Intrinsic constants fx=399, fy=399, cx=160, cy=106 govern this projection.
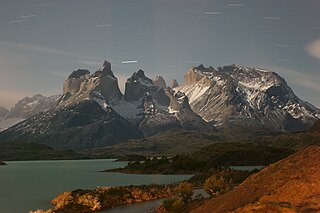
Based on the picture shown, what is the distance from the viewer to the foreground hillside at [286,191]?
2195 cm

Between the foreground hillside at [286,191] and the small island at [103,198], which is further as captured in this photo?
the small island at [103,198]

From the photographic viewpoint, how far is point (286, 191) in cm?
2575

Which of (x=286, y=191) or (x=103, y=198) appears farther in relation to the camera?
(x=103, y=198)

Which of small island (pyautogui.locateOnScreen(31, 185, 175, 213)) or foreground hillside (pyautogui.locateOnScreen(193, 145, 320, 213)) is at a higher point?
foreground hillside (pyautogui.locateOnScreen(193, 145, 320, 213))

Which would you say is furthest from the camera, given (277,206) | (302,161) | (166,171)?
(166,171)

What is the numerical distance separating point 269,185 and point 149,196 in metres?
43.6

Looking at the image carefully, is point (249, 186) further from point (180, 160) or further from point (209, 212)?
point (180, 160)

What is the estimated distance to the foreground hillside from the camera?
21953mm

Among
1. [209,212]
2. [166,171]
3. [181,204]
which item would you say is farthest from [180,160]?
[209,212]

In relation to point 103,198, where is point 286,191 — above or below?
above

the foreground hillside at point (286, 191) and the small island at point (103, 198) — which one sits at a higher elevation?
the foreground hillside at point (286, 191)

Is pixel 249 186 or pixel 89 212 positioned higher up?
pixel 249 186

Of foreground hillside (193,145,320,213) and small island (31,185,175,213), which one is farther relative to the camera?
small island (31,185,175,213)

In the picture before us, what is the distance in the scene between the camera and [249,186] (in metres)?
33.2
